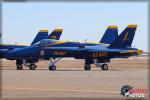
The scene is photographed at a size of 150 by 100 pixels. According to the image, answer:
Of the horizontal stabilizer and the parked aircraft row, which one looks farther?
the horizontal stabilizer

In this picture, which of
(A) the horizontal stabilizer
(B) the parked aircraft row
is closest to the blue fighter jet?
(B) the parked aircraft row

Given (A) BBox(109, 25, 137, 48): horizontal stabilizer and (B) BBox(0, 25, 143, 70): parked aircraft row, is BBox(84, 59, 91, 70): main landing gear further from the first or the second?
(A) BBox(109, 25, 137, 48): horizontal stabilizer

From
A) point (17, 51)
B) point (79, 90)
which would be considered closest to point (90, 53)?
point (17, 51)

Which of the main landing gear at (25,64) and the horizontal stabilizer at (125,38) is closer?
the main landing gear at (25,64)

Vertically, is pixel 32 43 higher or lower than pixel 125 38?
lower

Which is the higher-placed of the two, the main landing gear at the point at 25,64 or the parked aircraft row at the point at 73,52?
the parked aircraft row at the point at 73,52

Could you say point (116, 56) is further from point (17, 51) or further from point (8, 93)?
point (8, 93)

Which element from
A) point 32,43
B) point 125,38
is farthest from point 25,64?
point 125,38

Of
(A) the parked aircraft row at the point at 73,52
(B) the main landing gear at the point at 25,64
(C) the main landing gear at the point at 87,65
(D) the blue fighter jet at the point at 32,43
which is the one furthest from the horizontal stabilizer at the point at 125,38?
(D) the blue fighter jet at the point at 32,43

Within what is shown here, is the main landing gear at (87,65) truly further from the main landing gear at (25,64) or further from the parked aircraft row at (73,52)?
the main landing gear at (25,64)

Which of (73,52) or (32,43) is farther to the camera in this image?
(32,43)

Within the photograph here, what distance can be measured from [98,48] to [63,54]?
3.57 m

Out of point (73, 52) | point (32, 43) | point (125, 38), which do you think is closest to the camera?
point (73, 52)

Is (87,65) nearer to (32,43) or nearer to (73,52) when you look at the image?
(73,52)
